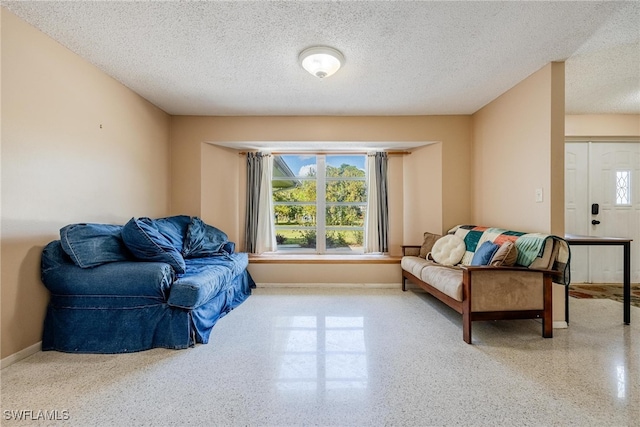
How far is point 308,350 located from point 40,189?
236 cm

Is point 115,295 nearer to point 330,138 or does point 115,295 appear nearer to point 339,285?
point 339,285

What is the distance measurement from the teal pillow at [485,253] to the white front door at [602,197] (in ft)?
8.00

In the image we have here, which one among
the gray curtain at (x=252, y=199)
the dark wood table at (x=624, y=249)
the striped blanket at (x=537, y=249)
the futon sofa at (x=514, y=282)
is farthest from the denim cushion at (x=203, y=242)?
the dark wood table at (x=624, y=249)

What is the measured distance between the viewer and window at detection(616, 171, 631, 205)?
391 cm

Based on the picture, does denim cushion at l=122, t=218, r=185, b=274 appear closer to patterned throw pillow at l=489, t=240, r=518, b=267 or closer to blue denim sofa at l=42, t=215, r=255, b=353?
blue denim sofa at l=42, t=215, r=255, b=353

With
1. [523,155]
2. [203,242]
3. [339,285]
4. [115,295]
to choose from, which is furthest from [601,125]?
[115,295]

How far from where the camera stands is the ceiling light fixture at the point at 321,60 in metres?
2.17

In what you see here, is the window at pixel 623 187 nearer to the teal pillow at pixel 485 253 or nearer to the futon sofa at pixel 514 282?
the futon sofa at pixel 514 282

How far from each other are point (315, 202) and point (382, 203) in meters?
1.06

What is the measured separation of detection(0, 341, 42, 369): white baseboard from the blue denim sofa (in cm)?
5

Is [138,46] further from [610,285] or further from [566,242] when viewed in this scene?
[610,285]

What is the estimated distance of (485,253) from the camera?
247 cm

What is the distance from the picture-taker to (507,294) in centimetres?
223

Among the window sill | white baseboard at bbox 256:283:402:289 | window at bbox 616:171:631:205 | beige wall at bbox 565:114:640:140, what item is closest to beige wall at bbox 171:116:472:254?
the window sill
